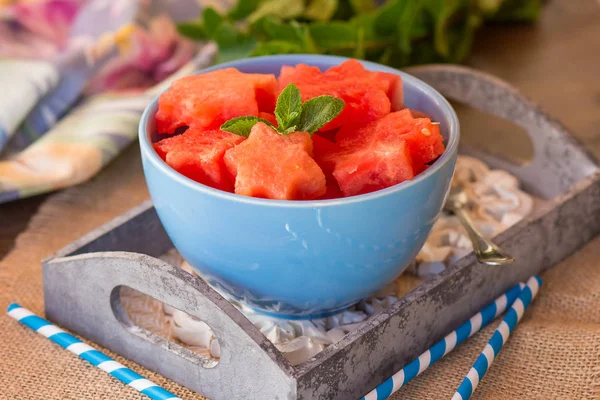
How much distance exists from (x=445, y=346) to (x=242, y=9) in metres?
0.77

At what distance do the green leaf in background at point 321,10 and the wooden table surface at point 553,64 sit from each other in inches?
11.8

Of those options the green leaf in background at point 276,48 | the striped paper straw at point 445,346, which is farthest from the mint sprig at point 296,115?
the green leaf in background at point 276,48

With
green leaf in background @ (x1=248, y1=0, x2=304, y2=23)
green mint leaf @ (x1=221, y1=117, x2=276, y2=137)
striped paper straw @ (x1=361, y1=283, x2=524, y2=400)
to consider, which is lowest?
striped paper straw @ (x1=361, y1=283, x2=524, y2=400)

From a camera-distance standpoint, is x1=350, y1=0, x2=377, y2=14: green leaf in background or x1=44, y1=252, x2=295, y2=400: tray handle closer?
x1=44, y1=252, x2=295, y2=400: tray handle

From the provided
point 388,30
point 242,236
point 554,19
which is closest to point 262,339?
point 242,236

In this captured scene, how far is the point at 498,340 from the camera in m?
0.84

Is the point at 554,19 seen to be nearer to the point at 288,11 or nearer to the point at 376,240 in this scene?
the point at 288,11

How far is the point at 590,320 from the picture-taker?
904 mm

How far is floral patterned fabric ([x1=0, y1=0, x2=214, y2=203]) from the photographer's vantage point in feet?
3.76

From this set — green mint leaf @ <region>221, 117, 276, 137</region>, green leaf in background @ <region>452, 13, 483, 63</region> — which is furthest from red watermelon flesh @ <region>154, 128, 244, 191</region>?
green leaf in background @ <region>452, 13, 483, 63</region>

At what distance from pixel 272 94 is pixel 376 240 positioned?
0.21 meters

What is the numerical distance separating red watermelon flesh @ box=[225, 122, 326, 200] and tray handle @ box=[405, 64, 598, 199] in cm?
48

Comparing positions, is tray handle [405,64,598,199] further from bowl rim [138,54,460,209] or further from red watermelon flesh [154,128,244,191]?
red watermelon flesh [154,128,244,191]

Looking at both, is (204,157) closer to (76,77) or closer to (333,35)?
(333,35)
